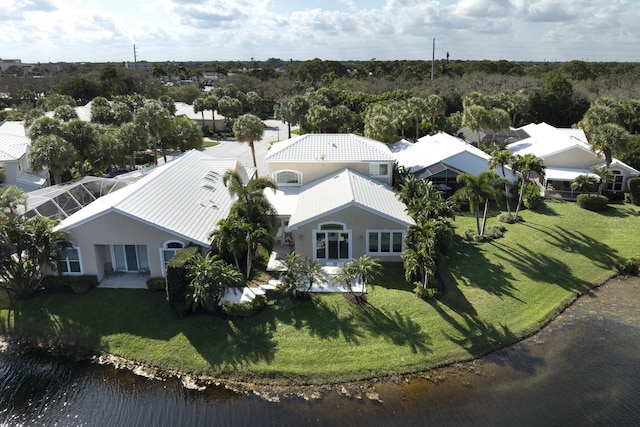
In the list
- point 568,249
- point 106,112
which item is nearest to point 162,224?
point 568,249

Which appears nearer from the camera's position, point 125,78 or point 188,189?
point 188,189

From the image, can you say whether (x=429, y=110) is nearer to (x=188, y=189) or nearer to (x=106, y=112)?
(x=188, y=189)

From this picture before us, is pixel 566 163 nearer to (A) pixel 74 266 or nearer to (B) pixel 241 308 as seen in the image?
(B) pixel 241 308

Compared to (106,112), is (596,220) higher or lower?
lower

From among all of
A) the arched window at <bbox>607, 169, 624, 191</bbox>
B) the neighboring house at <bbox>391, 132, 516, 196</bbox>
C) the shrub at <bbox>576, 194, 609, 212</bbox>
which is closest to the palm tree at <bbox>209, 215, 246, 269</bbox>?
the neighboring house at <bbox>391, 132, 516, 196</bbox>

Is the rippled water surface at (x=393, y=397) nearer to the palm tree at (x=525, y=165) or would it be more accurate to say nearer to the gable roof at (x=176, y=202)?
the gable roof at (x=176, y=202)

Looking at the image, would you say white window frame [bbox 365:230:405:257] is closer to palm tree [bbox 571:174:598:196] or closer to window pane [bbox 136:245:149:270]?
window pane [bbox 136:245:149:270]

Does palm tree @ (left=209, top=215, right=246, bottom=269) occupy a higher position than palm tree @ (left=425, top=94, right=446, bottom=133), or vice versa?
palm tree @ (left=425, top=94, right=446, bottom=133)
